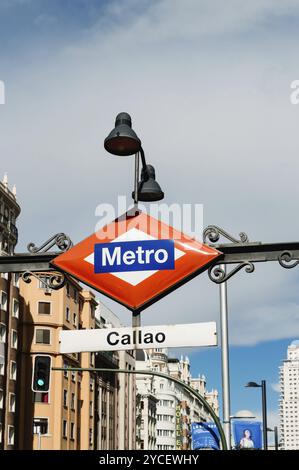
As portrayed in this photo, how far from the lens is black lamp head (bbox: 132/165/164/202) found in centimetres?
932

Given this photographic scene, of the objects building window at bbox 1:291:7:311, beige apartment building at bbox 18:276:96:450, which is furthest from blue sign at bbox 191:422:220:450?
beige apartment building at bbox 18:276:96:450

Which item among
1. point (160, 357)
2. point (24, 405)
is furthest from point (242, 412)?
point (160, 357)

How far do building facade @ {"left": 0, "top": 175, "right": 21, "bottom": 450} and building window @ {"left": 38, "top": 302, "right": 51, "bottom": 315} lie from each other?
4149 millimetres

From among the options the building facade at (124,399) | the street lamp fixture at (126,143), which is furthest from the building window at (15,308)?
the street lamp fixture at (126,143)

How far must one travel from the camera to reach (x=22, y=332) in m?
70.1

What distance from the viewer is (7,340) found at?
64.4 metres

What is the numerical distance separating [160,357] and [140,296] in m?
155

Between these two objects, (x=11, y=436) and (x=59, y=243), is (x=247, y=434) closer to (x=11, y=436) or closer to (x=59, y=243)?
(x=59, y=243)

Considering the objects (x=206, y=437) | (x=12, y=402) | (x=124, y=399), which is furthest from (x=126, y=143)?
(x=124, y=399)

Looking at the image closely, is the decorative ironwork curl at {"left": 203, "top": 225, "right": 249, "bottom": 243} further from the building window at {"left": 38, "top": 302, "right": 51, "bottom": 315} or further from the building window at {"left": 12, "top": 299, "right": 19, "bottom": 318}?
the building window at {"left": 38, "top": 302, "right": 51, "bottom": 315}

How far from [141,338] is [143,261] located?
0.76 meters
